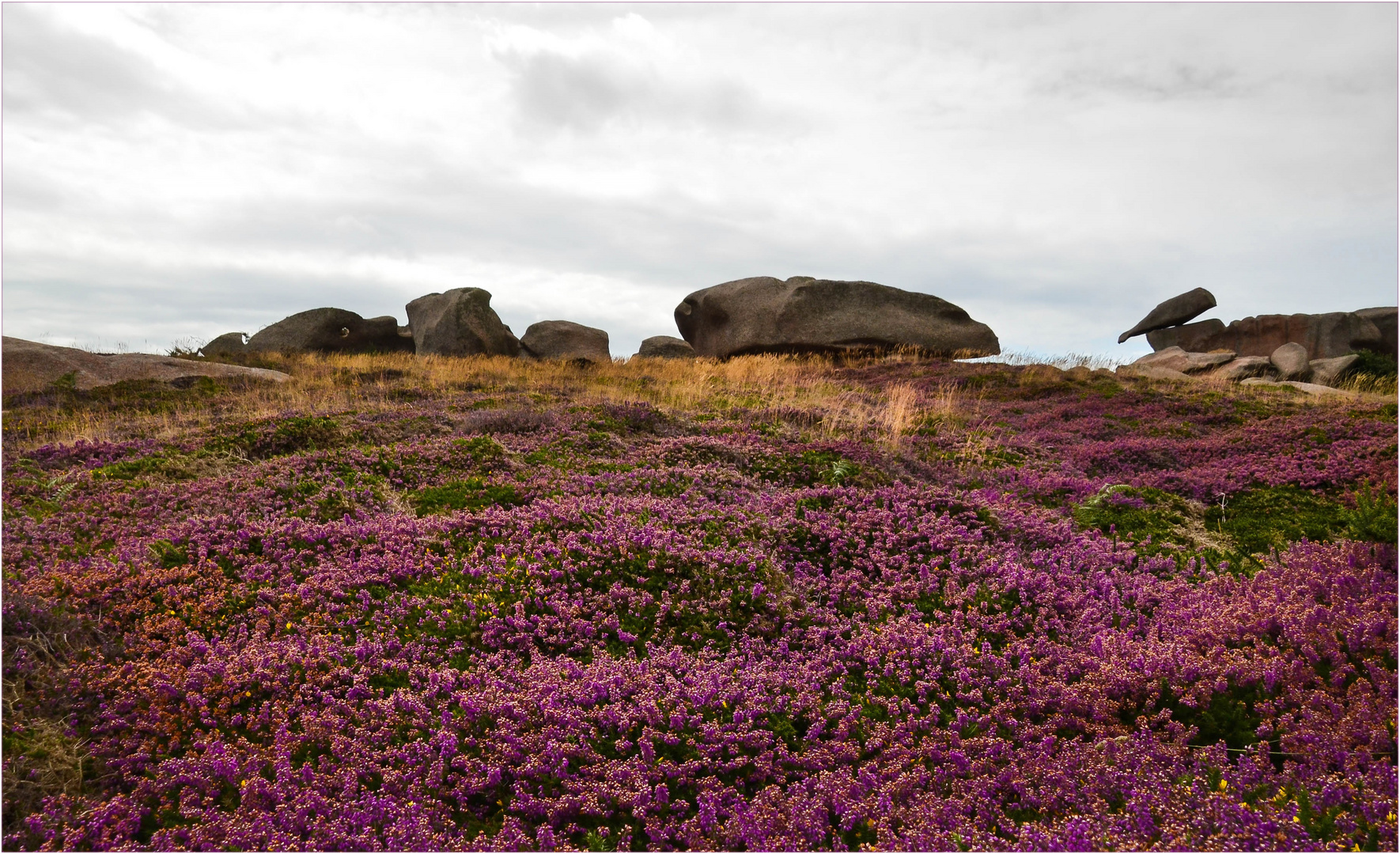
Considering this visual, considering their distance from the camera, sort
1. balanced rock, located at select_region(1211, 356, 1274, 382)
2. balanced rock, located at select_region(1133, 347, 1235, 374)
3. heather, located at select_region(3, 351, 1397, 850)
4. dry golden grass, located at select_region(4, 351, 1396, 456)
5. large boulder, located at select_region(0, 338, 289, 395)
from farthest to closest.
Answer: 1. balanced rock, located at select_region(1133, 347, 1235, 374)
2. balanced rock, located at select_region(1211, 356, 1274, 382)
3. large boulder, located at select_region(0, 338, 289, 395)
4. dry golden grass, located at select_region(4, 351, 1396, 456)
5. heather, located at select_region(3, 351, 1397, 850)

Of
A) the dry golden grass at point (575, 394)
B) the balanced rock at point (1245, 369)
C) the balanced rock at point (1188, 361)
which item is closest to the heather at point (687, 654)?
the dry golden grass at point (575, 394)

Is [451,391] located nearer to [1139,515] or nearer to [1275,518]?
[1139,515]

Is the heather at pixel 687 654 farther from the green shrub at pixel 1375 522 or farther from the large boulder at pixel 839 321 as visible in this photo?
the large boulder at pixel 839 321

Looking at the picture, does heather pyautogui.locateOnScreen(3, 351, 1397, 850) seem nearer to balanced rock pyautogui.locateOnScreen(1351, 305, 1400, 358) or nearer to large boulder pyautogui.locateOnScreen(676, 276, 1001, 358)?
A: large boulder pyautogui.locateOnScreen(676, 276, 1001, 358)

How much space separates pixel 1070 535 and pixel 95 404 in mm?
20108

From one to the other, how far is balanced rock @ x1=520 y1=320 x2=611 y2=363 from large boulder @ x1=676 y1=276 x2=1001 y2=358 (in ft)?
23.9

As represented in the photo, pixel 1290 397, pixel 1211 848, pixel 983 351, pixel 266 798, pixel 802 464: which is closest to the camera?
pixel 1211 848

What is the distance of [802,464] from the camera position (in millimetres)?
10859

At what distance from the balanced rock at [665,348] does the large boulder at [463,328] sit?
9621 millimetres

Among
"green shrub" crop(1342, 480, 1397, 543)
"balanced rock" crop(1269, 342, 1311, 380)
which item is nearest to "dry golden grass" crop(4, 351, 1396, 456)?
"balanced rock" crop(1269, 342, 1311, 380)

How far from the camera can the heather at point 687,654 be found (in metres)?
4.03

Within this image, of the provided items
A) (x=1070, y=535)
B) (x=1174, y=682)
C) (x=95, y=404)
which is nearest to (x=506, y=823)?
(x=1174, y=682)

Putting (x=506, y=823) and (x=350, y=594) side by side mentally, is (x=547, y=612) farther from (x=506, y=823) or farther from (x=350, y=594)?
(x=506, y=823)

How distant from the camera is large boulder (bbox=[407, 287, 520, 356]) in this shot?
3585 cm
